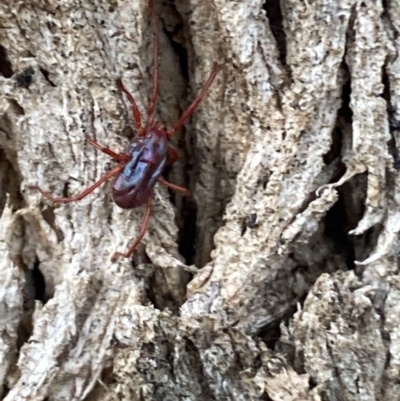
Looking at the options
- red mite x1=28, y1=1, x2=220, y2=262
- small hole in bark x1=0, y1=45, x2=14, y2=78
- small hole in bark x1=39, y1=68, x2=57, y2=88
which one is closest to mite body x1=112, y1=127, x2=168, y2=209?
red mite x1=28, y1=1, x2=220, y2=262

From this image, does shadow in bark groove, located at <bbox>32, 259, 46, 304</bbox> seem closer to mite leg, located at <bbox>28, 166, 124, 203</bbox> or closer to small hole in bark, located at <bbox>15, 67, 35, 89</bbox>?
mite leg, located at <bbox>28, 166, 124, 203</bbox>

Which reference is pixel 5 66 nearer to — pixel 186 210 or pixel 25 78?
pixel 25 78

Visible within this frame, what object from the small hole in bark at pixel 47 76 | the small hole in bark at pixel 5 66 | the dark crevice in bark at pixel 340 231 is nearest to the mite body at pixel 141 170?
the small hole in bark at pixel 47 76

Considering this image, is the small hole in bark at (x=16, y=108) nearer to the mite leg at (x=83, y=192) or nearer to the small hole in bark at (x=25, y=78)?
the small hole in bark at (x=25, y=78)

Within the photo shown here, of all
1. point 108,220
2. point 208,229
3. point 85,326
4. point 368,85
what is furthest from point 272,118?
point 85,326

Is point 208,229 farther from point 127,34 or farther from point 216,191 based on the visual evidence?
point 127,34
